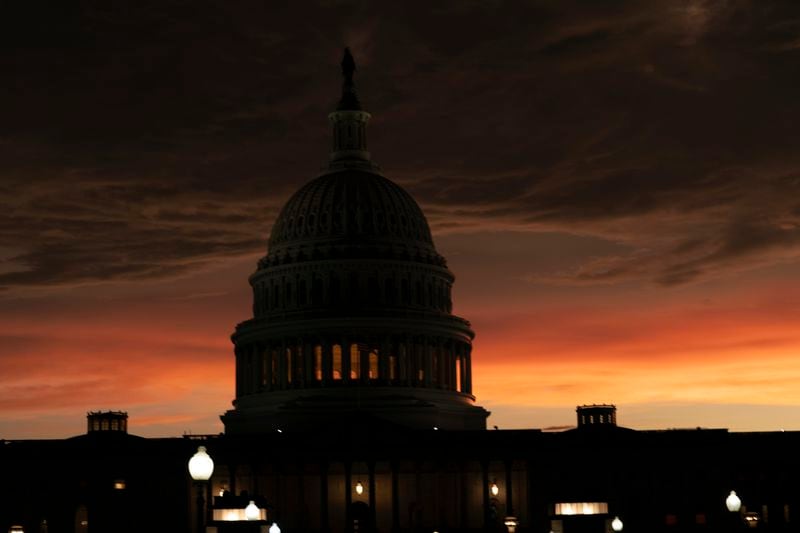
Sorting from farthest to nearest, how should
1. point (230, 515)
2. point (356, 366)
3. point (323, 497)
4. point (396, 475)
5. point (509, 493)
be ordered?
point (356, 366) < point (396, 475) < point (323, 497) < point (509, 493) < point (230, 515)

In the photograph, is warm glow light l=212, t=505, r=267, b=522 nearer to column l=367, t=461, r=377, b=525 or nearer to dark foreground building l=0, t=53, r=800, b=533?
dark foreground building l=0, t=53, r=800, b=533

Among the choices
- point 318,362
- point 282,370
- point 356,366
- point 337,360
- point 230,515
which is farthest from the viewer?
point 282,370

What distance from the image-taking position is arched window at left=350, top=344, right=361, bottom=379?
198 meters

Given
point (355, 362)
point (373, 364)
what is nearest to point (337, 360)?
point (355, 362)

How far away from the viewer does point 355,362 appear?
19838cm

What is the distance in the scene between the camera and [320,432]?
183 metres

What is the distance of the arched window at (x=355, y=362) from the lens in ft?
649

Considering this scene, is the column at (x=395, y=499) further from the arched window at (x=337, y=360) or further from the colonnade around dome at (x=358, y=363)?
the arched window at (x=337, y=360)

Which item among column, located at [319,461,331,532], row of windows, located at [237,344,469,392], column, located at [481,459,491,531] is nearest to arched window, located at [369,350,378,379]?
row of windows, located at [237,344,469,392]

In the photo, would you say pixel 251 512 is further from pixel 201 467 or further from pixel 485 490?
pixel 485 490

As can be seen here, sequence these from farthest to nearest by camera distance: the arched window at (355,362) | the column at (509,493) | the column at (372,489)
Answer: the arched window at (355,362), the column at (372,489), the column at (509,493)

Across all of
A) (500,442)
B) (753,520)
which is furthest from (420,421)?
(753,520)

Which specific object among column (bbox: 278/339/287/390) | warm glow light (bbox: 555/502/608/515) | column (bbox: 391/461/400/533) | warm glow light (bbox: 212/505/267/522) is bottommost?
warm glow light (bbox: 212/505/267/522)

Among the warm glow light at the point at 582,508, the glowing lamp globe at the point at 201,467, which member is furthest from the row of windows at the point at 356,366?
the glowing lamp globe at the point at 201,467
